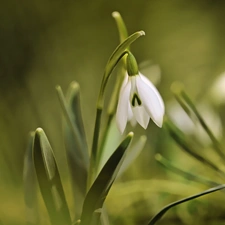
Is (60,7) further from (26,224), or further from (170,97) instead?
(26,224)

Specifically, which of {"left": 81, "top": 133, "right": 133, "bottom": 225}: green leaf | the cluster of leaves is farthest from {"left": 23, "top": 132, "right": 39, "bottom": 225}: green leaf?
{"left": 81, "top": 133, "right": 133, "bottom": 225}: green leaf

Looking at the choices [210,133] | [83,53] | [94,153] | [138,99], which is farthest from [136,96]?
[83,53]

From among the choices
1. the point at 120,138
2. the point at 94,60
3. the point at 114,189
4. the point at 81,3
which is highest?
the point at 81,3

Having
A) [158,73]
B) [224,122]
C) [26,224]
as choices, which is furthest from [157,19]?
[26,224]

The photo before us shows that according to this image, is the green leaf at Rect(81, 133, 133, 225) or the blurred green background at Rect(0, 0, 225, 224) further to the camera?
Answer: the blurred green background at Rect(0, 0, 225, 224)

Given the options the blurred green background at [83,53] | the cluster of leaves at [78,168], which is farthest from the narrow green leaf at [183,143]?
the blurred green background at [83,53]

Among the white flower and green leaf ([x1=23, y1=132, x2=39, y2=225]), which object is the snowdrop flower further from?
green leaf ([x1=23, y1=132, x2=39, y2=225])
